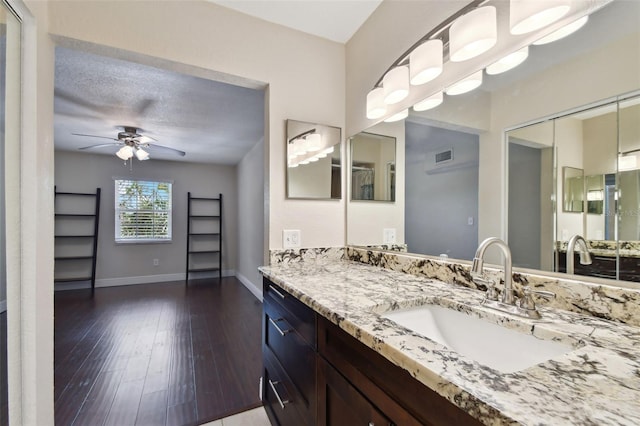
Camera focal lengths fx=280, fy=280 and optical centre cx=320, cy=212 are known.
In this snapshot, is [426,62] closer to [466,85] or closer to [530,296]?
[466,85]

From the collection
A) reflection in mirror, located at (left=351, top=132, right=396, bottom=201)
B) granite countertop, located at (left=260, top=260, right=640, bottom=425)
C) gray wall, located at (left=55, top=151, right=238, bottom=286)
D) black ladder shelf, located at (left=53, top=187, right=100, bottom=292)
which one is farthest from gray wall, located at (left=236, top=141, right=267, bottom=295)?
granite countertop, located at (left=260, top=260, right=640, bottom=425)

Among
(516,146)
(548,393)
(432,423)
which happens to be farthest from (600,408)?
(516,146)

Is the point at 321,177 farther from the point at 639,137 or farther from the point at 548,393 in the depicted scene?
the point at 548,393

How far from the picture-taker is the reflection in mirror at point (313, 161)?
1.84 m

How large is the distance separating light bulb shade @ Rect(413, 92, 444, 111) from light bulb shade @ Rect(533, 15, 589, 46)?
16.7 inches

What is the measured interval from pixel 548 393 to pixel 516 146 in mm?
897

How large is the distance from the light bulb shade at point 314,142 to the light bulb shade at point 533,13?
1185 millimetres

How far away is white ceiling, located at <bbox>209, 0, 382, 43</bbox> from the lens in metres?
1.65

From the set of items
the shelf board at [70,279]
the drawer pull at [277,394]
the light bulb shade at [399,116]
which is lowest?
the shelf board at [70,279]

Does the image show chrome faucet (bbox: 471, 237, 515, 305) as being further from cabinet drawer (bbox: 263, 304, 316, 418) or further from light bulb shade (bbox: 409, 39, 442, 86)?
light bulb shade (bbox: 409, 39, 442, 86)

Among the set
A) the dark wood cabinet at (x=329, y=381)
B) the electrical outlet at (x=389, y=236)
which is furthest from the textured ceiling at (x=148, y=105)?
the dark wood cabinet at (x=329, y=381)

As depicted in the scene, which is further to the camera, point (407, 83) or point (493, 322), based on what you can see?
point (407, 83)

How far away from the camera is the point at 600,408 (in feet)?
1.41

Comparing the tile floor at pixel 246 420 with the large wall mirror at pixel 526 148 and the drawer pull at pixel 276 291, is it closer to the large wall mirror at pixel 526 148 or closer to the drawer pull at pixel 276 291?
the drawer pull at pixel 276 291
